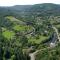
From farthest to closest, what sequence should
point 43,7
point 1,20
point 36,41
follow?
point 43,7
point 1,20
point 36,41

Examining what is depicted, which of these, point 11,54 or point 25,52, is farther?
point 25,52

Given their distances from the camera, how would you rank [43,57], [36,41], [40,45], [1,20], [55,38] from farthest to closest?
[1,20]
[55,38]
[36,41]
[40,45]
[43,57]

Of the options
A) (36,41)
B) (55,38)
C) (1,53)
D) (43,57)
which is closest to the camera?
(43,57)

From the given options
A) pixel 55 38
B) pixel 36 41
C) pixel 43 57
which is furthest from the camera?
pixel 55 38

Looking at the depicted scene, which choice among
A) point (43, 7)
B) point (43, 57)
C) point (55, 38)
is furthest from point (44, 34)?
point (43, 7)

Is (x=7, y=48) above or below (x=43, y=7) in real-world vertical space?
above

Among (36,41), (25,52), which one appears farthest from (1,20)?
(25,52)

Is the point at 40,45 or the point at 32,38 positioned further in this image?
the point at 32,38

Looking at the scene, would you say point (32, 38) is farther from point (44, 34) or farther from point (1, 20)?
point (1, 20)

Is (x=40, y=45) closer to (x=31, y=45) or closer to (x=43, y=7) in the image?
(x=31, y=45)
